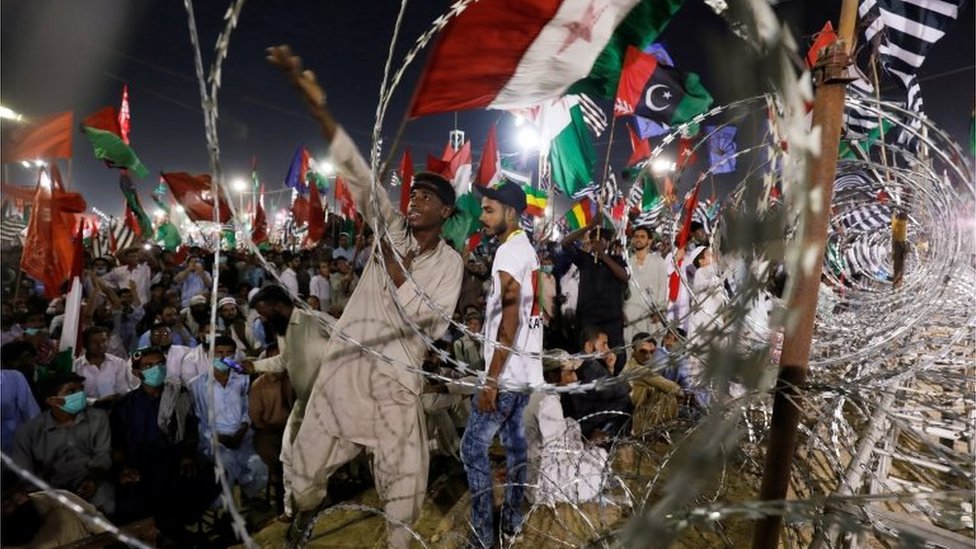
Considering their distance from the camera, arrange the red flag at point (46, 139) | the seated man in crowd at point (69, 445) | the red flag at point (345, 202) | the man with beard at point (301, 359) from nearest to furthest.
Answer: the man with beard at point (301, 359) → the seated man in crowd at point (69, 445) → the red flag at point (46, 139) → the red flag at point (345, 202)

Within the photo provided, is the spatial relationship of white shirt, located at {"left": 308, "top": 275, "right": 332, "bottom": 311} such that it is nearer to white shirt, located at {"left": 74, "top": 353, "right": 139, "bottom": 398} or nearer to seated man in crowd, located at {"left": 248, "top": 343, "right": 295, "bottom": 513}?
white shirt, located at {"left": 74, "top": 353, "right": 139, "bottom": 398}

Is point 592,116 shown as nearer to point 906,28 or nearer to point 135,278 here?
point 906,28

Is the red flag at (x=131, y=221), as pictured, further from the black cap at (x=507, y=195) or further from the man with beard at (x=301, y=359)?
the black cap at (x=507, y=195)

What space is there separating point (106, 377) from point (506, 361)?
14.7 feet

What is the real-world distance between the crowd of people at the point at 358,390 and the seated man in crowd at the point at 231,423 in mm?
19

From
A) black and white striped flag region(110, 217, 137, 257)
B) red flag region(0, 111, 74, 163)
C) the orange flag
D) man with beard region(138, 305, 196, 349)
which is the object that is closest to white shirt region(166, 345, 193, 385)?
man with beard region(138, 305, 196, 349)

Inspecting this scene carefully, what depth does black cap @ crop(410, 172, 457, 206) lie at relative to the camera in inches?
147

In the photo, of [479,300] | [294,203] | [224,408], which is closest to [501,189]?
[224,408]

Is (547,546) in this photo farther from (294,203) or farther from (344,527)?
(294,203)

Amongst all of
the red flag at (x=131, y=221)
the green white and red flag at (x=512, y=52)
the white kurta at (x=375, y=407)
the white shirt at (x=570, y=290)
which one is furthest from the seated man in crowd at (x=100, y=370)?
the red flag at (x=131, y=221)

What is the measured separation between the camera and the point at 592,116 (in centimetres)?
1153

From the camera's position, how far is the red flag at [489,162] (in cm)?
1241

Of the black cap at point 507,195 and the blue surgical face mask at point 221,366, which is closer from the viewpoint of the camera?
the black cap at point 507,195

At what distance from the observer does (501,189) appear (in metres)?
4.24
